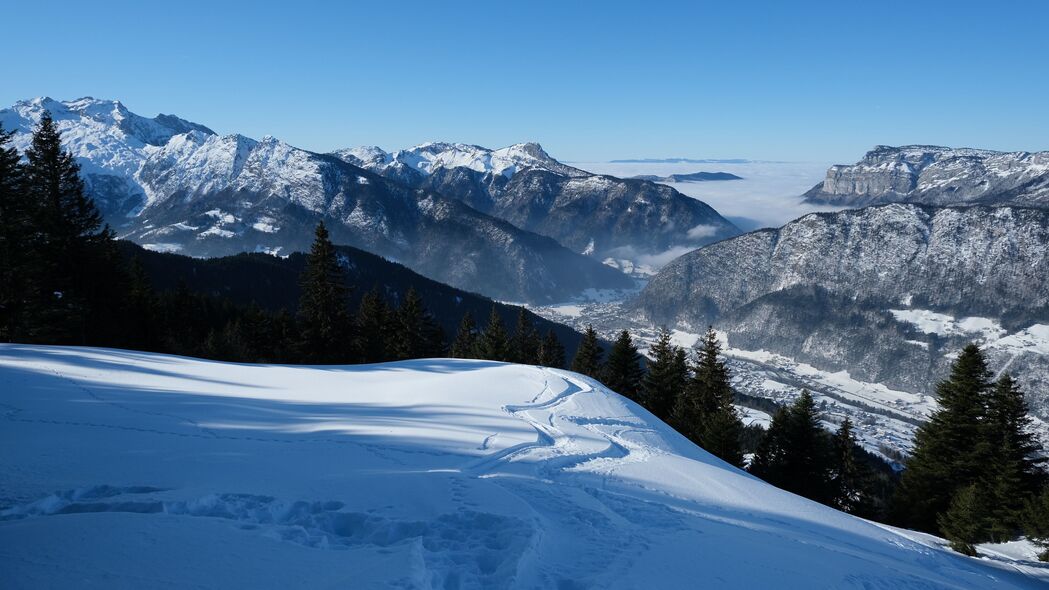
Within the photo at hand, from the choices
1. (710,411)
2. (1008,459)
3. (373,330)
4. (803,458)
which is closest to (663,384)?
(710,411)

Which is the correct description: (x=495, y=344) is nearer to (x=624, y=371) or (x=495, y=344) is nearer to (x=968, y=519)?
(x=624, y=371)

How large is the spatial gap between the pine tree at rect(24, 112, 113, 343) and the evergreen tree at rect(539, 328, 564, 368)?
3266 cm

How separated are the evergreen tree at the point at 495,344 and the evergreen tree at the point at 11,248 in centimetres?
3121

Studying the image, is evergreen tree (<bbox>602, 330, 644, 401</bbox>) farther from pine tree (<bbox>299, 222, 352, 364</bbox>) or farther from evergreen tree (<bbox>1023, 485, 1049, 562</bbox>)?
evergreen tree (<bbox>1023, 485, 1049, 562</bbox>)

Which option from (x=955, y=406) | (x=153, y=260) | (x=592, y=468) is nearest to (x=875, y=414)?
(x=955, y=406)

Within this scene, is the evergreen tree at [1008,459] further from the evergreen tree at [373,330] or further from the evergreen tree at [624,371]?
the evergreen tree at [373,330]

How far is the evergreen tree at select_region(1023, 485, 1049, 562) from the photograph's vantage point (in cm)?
1780

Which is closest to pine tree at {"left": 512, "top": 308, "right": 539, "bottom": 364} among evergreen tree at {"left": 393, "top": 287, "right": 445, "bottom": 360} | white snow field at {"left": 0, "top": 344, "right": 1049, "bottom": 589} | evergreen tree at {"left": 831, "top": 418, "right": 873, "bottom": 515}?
evergreen tree at {"left": 393, "top": 287, "right": 445, "bottom": 360}

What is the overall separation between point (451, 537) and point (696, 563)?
12.5 feet

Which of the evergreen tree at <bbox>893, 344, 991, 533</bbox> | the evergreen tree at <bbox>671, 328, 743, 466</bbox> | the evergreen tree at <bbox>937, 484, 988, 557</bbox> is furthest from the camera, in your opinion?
the evergreen tree at <bbox>671, 328, 743, 466</bbox>

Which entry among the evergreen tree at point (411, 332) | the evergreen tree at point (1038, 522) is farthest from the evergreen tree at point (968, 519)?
the evergreen tree at point (411, 332)

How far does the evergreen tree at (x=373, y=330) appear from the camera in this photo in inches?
1687

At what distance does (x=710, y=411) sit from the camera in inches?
1412

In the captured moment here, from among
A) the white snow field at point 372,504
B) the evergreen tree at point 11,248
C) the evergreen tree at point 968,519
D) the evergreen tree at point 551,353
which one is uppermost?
the evergreen tree at point 11,248
